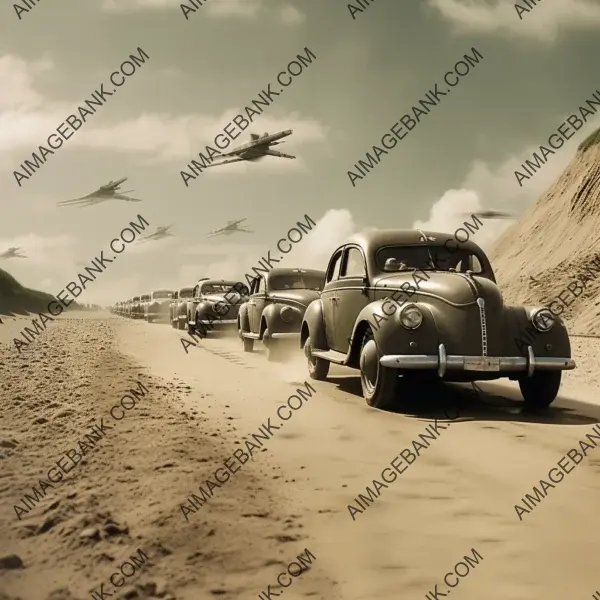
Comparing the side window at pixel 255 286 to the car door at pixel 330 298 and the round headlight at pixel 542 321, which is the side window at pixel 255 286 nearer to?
the car door at pixel 330 298

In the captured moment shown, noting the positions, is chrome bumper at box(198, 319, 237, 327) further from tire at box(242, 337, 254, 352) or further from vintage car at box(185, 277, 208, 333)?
tire at box(242, 337, 254, 352)

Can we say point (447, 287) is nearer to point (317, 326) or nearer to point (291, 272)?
point (317, 326)

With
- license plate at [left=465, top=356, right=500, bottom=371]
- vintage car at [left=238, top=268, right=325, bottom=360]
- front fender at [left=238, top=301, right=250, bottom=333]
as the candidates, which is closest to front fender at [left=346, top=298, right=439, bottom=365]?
license plate at [left=465, top=356, right=500, bottom=371]

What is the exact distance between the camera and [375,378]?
24.2ft

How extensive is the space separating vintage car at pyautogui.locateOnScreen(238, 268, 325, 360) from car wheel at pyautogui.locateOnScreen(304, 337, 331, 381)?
256cm

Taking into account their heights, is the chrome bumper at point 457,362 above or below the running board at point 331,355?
above

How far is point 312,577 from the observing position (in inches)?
122

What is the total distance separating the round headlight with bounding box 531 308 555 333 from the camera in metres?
7.28

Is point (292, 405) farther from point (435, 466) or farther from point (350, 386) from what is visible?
point (435, 466)

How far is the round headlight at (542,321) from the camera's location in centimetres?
728

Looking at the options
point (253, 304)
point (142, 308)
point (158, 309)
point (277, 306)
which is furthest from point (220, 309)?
point (142, 308)

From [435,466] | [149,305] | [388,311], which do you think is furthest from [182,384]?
[149,305]

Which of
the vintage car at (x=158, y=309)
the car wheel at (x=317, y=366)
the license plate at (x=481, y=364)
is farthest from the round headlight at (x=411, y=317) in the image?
the vintage car at (x=158, y=309)

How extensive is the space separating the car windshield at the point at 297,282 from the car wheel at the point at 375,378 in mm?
6199
